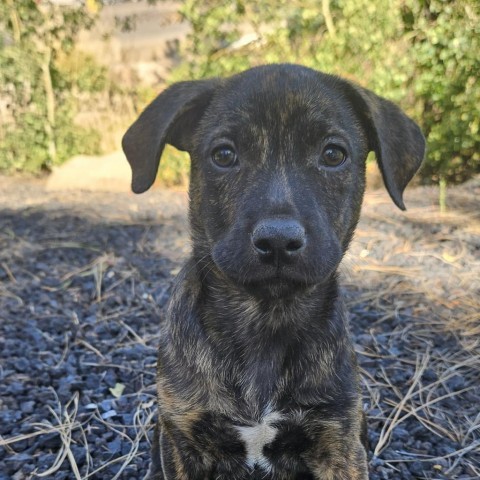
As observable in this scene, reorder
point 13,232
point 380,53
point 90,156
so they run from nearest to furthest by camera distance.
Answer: point 13,232 → point 380,53 → point 90,156

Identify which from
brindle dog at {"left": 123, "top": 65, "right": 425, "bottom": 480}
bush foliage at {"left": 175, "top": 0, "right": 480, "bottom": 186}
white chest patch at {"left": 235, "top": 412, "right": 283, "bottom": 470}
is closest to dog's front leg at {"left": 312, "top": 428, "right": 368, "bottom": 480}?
brindle dog at {"left": 123, "top": 65, "right": 425, "bottom": 480}

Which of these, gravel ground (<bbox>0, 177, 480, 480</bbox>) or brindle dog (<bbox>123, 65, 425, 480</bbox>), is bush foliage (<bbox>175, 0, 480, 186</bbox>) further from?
brindle dog (<bbox>123, 65, 425, 480</bbox>)

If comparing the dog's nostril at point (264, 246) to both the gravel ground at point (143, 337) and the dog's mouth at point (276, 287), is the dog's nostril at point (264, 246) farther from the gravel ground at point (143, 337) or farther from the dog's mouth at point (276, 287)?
the gravel ground at point (143, 337)

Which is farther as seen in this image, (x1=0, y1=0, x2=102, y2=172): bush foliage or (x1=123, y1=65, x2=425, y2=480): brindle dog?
(x1=0, y1=0, x2=102, y2=172): bush foliage

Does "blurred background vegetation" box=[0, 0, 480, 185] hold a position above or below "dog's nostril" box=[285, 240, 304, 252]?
above

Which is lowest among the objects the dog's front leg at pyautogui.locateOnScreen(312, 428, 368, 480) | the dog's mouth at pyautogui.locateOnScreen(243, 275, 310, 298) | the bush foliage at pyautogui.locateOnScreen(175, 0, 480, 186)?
the dog's front leg at pyautogui.locateOnScreen(312, 428, 368, 480)

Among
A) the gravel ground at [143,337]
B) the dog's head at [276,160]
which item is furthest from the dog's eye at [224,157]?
the gravel ground at [143,337]

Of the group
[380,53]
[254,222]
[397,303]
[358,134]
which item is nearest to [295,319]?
[254,222]

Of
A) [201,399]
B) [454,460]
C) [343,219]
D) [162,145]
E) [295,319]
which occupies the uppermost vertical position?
[162,145]

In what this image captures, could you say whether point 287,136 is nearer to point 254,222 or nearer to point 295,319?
point 254,222
